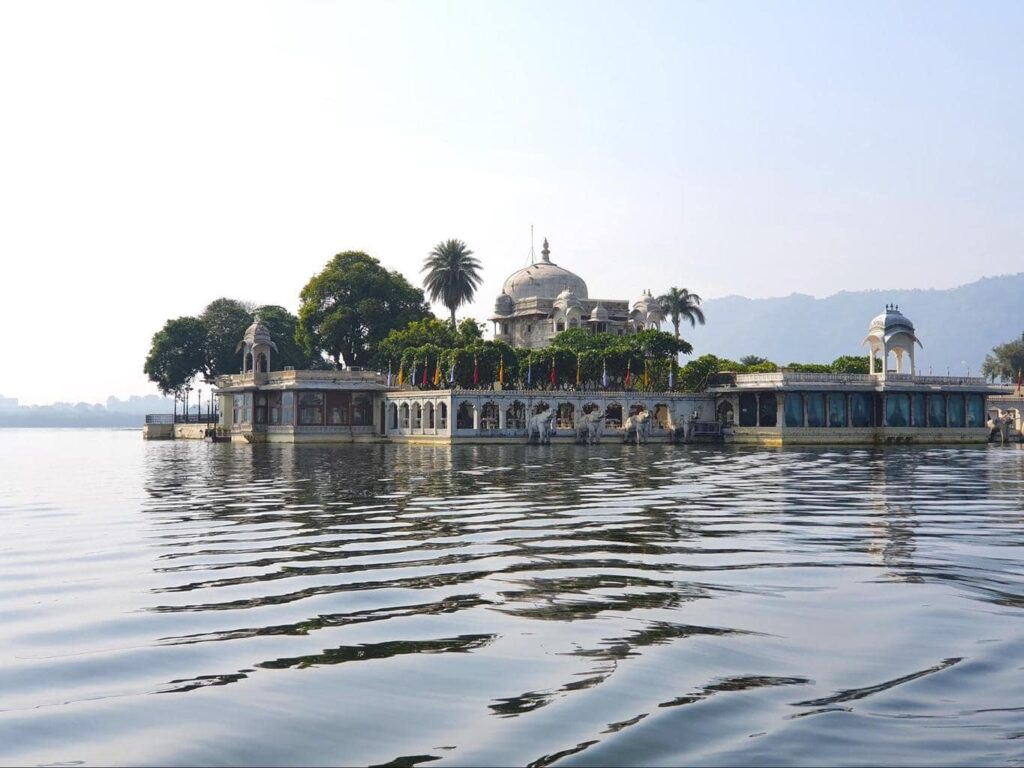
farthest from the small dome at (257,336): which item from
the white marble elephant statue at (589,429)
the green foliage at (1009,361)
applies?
the green foliage at (1009,361)

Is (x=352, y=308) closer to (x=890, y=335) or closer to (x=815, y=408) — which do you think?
(x=815, y=408)

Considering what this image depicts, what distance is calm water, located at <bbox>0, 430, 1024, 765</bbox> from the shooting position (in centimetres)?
740

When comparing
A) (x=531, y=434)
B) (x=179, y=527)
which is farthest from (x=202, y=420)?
(x=179, y=527)

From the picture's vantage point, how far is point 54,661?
9641mm

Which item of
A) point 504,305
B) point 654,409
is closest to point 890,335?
point 654,409

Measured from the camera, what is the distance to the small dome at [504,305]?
114 meters

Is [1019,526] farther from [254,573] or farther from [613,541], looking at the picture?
[254,573]

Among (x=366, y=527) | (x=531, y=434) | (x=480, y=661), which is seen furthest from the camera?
(x=531, y=434)

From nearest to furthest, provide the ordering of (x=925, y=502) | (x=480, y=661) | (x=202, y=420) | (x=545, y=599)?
1. (x=480, y=661)
2. (x=545, y=599)
3. (x=925, y=502)
4. (x=202, y=420)

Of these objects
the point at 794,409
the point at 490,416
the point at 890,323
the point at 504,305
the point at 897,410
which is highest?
the point at 504,305

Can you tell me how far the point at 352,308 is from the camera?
313 ft

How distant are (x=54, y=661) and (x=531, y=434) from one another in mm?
61900

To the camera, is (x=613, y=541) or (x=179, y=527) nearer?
(x=613, y=541)

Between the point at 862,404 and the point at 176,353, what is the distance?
62892mm
